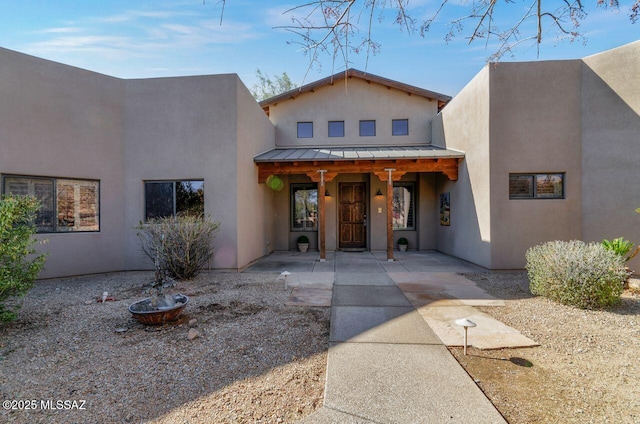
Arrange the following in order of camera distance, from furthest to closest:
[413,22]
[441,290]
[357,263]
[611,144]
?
1. [357,263]
2. [611,144]
3. [441,290]
4. [413,22]

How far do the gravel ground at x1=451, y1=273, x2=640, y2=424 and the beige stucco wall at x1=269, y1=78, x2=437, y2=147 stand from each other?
27.1 ft

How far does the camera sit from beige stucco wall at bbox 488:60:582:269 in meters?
7.21

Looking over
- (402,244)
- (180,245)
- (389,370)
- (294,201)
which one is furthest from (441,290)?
(294,201)

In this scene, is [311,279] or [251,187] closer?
[311,279]

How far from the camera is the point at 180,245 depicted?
6.66 metres

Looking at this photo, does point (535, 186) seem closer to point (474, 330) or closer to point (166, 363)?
point (474, 330)

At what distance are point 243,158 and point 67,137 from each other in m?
4.22

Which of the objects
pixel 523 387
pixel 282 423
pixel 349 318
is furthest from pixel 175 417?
pixel 523 387

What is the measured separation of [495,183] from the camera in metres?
7.28

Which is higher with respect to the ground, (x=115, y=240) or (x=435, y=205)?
(x=435, y=205)

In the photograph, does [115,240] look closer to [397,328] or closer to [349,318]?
[349,318]

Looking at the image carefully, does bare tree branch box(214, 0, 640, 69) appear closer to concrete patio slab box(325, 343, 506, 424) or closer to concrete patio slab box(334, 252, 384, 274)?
concrete patio slab box(325, 343, 506, 424)

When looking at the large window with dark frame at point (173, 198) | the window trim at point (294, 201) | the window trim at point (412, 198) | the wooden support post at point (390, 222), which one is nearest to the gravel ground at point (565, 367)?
the wooden support post at point (390, 222)

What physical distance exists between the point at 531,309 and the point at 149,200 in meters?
9.02
